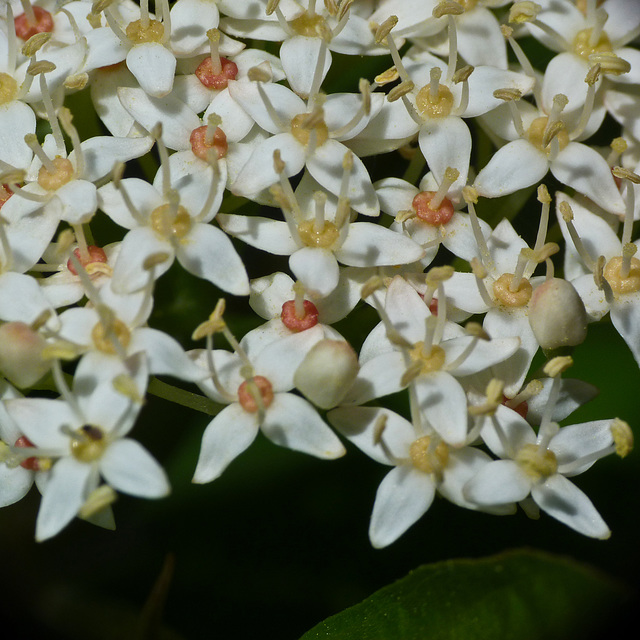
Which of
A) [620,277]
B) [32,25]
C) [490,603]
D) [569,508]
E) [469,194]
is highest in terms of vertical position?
[32,25]

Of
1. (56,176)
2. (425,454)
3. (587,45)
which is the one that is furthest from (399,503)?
(587,45)

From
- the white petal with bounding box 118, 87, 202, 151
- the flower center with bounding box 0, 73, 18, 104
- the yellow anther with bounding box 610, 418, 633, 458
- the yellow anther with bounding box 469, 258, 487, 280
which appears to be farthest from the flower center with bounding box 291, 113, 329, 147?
the yellow anther with bounding box 610, 418, 633, 458

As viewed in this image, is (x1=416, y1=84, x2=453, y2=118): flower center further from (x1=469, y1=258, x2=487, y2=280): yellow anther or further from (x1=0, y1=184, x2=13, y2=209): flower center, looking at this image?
(x1=0, y1=184, x2=13, y2=209): flower center

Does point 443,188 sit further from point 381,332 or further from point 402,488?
point 402,488

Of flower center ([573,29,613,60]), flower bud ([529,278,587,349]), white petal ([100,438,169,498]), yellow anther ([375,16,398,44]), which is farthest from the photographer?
flower center ([573,29,613,60])

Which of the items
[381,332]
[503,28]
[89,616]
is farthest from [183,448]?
[503,28]

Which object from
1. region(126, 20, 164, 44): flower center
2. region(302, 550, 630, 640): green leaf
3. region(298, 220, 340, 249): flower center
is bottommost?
region(302, 550, 630, 640): green leaf

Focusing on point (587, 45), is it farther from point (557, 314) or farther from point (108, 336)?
point (108, 336)
